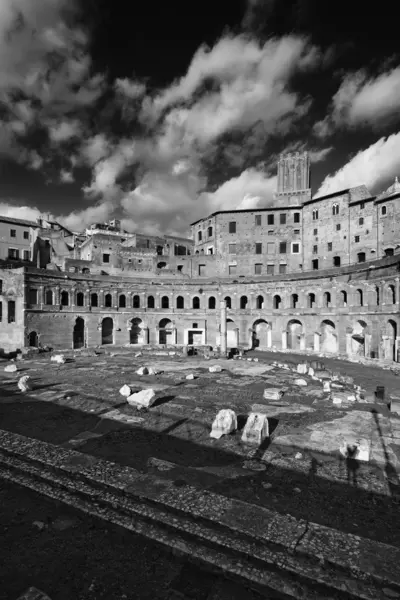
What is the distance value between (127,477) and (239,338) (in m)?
32.7

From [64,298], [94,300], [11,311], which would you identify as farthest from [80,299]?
[11,311]

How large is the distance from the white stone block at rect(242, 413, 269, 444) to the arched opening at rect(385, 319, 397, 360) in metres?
20.3

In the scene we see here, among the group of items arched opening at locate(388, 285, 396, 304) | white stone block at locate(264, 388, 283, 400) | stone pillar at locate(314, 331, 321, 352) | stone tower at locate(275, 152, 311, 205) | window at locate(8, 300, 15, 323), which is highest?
stone tower at locate(275, 152, 311, 205)

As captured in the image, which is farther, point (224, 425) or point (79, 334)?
point (79, 334)

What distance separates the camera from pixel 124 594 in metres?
5.09

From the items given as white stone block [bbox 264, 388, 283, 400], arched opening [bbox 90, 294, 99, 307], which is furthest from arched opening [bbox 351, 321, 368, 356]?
arched opening [bbox 90, 294, 99, 307]

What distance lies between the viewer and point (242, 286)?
40656mm

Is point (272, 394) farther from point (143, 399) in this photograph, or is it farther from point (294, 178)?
point (294, 178)

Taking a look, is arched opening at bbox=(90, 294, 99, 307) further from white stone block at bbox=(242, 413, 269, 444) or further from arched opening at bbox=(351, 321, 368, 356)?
white stone block at bbox=(242, 413, 269, 444)

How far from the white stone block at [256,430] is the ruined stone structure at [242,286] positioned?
65.3ft

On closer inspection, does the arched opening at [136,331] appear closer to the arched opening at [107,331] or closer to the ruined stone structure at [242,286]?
the ruined stone structure at [242,286]

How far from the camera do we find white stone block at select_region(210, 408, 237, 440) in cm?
1135

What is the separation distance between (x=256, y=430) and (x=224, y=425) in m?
1.13

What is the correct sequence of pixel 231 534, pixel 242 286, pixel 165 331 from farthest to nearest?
pixel 165 331 → pixel 242 286 → pixel 231 534
